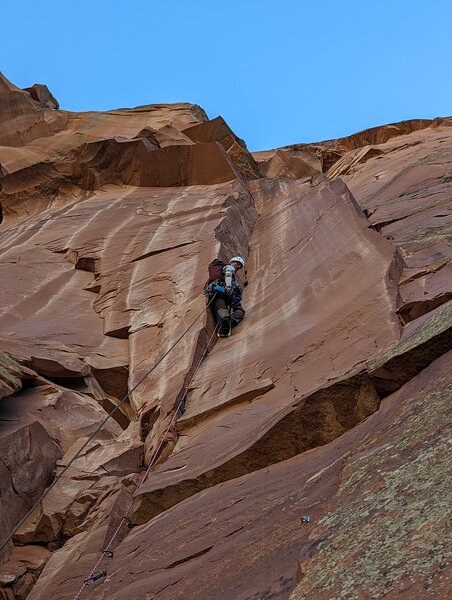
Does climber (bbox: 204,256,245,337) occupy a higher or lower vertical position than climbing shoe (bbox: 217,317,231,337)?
higher

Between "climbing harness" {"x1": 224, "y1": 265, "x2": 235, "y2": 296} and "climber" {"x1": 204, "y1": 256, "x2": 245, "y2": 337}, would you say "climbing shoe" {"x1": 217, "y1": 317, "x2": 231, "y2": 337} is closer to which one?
"climber" {"x1": 204, "y1": 256, "x2": 245, "y2": 337}

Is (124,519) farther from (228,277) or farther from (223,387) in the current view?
(228,277)

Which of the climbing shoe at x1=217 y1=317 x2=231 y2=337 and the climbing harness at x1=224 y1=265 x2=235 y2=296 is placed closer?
the climbing shoe at x1=217 y1=317 x2=231 y2=337

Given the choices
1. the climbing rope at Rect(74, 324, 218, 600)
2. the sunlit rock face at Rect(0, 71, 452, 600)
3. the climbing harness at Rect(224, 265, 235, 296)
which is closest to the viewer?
the sunlit rock face at Rect(0, 71, 452, 600)

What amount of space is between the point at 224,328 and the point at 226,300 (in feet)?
1.67

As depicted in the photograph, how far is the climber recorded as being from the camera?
13031mm

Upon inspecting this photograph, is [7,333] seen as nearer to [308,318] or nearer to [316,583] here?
[308,318]

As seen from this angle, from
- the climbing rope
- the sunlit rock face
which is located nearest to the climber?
the sunlit rock face

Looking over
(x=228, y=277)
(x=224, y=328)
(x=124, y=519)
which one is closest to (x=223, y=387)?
(x=224, y=328)

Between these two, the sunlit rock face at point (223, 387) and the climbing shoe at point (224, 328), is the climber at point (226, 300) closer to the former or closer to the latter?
the climbing shoe at point (224, 328)

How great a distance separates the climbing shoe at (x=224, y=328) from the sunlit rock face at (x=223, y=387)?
17 cm

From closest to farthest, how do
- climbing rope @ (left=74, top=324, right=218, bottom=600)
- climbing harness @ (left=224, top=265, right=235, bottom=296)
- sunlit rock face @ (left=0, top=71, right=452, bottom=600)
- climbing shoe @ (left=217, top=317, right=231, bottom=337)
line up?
1. sunlit rock face @ (left=0, top=71, right=452, bottom=600)
2. climbing rope @ (left=74, top=324, right=218, bottom=600)
3. climbing shoe @ (left=217, top=317, right=231, bottom=337)
4. climbing harness @ (left=224, top=265, right=235, bottom=296)

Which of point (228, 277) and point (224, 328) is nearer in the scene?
point (224, 328)

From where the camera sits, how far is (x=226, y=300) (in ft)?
43.5
